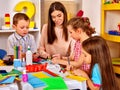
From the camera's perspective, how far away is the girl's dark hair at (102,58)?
4.77 ft

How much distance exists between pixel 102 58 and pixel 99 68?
0.07 metres

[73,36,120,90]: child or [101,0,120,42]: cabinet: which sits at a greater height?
[101,0,120,42]: cabinet

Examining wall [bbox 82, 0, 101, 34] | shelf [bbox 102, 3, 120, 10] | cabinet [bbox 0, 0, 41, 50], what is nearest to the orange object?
cabinet [bbox 0, 0, 41, 50]

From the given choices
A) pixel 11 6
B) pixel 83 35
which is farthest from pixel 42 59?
pixel 11 6

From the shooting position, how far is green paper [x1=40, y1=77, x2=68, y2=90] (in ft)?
4.09

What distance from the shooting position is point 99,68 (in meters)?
1.47

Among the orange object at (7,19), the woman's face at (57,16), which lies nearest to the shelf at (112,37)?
the woman's face at (57,16)

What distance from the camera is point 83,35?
1.82m

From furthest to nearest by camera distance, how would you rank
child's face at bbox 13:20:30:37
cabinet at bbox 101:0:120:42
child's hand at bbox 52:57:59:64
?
cabinet at bbox 101:0:120:42
child's face at bbox 13:20:30:37
child's hand at bbox 52:57:59:64

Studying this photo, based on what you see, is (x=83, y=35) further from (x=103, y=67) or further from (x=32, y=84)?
(x=32, y=84)

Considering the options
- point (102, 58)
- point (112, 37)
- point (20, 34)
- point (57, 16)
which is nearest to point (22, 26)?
point (20, 34)

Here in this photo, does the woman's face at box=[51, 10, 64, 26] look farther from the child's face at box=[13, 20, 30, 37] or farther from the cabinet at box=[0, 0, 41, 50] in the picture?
the cabinet at box=[0, 0, 41, 50]

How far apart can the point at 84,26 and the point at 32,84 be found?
2.44 feet

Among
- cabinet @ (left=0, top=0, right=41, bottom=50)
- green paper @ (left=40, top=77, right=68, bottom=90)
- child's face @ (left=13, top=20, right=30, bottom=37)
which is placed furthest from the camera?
cabinet @ (left=0, top=0, right=41, bottom=50)
